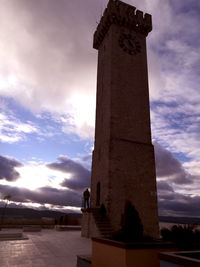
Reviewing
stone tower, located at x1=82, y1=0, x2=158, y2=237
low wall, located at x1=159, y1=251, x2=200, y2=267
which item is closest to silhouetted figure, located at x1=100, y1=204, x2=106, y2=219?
stone tower, located at x1=82, y1=0, x2=158, y2=237

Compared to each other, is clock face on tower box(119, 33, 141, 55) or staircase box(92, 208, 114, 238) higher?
clock face on tower box(119, 33, 141, 55)

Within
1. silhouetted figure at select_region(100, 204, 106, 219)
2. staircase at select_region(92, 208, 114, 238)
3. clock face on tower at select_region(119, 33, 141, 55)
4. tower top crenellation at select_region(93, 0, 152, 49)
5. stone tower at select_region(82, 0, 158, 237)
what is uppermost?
tower top crenellation at select_region(93, 0, 152, 49)

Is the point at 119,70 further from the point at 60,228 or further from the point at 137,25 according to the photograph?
the point at 60,228

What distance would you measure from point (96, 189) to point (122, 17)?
18.9m

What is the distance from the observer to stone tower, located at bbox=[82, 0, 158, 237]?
18.3 metres

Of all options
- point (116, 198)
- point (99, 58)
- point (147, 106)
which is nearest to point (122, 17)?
point (99, 58)

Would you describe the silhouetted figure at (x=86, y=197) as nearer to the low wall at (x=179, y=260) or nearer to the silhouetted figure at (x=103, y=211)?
the silhouetted figure at (x=103, y=211)

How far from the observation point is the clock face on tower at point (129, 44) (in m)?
23.6

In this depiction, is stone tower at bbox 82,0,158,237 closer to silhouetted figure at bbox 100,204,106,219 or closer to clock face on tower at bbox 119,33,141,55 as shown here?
clock face on tower at bbox 119,33,141,55

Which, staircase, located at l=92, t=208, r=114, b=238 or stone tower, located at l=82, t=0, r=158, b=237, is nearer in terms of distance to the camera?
staircase, located at l=92, t=208, r=114, b=238

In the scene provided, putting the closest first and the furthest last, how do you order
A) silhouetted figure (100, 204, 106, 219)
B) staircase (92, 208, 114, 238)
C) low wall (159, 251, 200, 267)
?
low wall (159, 251, 200, 267)
staircase (92, 208, 114, 238)
silhouetted figure (100, 204, 106, 219)

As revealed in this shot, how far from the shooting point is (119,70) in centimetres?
2231

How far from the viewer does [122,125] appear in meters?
20.5

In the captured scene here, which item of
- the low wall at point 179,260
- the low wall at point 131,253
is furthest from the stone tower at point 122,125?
the low wall at point 179,260
